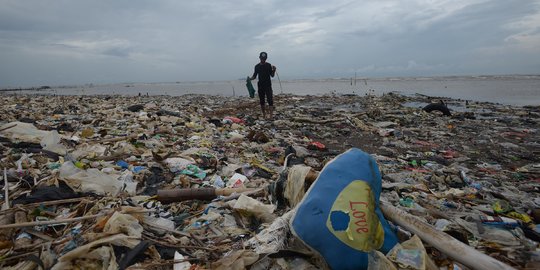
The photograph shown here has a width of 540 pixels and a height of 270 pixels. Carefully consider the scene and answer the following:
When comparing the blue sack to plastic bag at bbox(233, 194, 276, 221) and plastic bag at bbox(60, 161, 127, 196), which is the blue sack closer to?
plastic bag at bbox(233, 194, 276, 221)

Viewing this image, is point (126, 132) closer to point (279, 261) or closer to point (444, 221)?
point (279, 261)

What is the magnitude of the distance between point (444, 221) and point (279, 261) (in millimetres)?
1403

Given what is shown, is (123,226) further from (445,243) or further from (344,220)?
(445,243)

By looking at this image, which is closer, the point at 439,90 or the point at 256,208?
the point at 256,208

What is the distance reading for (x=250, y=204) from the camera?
257cm

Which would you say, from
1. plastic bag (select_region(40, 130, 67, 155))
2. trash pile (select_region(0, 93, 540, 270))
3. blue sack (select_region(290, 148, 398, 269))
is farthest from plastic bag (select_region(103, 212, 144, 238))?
plastic bag (select_region(40, 130, 67, 155))

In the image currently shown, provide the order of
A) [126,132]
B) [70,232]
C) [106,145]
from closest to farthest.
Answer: [70,232] → [106,145] → [126,132]

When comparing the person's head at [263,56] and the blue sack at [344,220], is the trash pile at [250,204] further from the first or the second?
the person's head at [263,56]

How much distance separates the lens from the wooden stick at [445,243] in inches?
60.4

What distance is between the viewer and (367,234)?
5.77 ft

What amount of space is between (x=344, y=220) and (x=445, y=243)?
0.60 m

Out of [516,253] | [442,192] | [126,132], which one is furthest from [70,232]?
[126,132]

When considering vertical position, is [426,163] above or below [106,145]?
below

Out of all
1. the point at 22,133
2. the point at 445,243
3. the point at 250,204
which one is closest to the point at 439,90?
the point at 250,204
